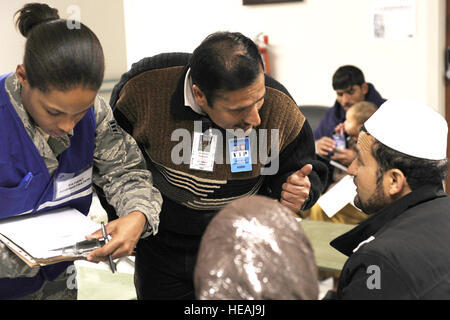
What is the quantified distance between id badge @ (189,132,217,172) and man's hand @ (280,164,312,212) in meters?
0.28

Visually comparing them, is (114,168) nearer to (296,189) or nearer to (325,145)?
(296,189)

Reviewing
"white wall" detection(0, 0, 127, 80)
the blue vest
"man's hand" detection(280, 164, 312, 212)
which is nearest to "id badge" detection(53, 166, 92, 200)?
the blue vest

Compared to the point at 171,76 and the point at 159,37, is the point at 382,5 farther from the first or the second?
the point at 171,76

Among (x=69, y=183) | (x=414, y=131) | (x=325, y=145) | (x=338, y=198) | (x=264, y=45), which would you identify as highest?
(x=264, y=45)

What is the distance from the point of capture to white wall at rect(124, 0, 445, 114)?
464cm

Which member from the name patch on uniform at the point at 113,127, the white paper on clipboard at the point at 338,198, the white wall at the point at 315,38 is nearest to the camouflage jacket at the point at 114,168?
the name patch on uniform at the point at 113,127

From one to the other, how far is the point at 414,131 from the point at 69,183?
3.20 ft

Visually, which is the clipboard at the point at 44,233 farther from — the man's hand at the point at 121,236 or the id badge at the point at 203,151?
the id badge at the point at 203,151

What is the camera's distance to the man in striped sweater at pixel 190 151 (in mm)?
2023

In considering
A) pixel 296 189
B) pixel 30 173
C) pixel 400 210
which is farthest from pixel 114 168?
pixel 400 210

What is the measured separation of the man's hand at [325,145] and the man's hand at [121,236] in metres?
2.82

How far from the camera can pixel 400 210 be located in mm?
1598

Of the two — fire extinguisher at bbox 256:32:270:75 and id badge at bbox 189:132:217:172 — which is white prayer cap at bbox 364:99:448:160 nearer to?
id badge at bbox 189:132:217:172

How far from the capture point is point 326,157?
4.32 meters
